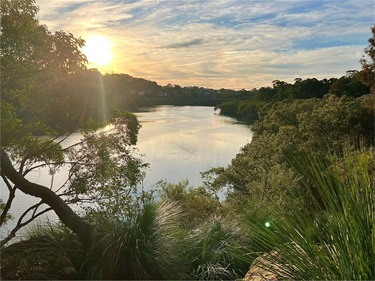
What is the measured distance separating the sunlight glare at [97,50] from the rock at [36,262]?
10.2 ft

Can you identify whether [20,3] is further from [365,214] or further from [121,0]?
[365,214]

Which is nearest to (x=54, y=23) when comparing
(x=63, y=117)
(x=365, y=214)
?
(x=63, y=117)

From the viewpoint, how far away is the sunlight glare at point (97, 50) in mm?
6668

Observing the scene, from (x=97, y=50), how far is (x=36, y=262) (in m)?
4.49

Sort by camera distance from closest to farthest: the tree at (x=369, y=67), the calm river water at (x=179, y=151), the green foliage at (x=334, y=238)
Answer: the green foliage at (x=334, y=238) → the tree at (x=369, y=67) → the calm river water at (x=179, y=151)

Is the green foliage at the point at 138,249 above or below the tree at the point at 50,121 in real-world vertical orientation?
below

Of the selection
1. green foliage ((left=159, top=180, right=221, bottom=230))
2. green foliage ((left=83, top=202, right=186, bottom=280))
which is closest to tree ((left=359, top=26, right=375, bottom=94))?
green foliage ((left=159, top=180, right=221, bottom=230))

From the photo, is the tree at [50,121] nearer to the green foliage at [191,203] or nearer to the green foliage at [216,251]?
the green foliage at [216,251]

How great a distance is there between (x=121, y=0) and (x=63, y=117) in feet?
8.34

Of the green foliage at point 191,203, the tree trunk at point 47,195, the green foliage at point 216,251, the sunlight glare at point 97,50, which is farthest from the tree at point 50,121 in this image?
the green foliage at point 191,203

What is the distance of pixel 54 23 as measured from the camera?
753cm

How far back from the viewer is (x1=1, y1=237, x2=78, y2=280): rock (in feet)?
13.9

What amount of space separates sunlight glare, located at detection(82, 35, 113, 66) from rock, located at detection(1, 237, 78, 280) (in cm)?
312

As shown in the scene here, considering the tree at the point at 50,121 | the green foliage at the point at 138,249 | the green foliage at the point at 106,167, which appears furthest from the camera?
the green foliage at the point at 106,167
